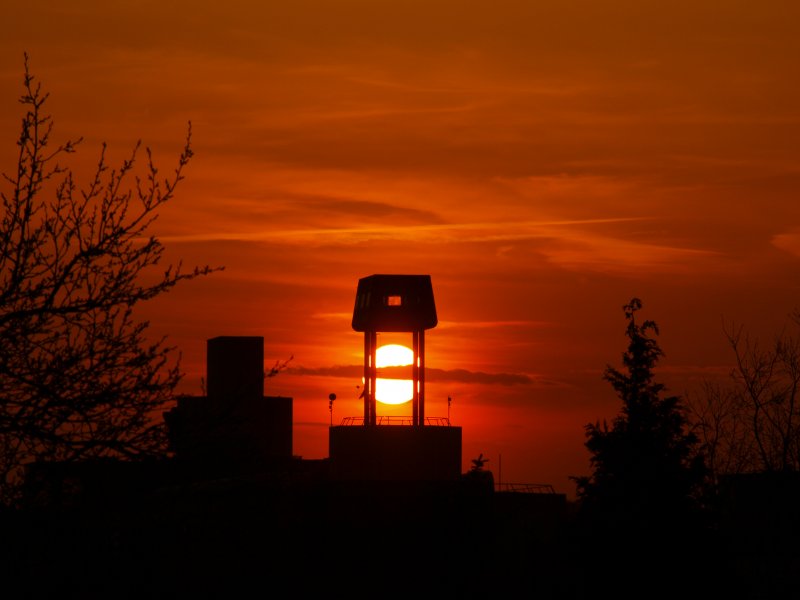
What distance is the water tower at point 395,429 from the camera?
48.6 meters

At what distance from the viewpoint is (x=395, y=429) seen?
164ft

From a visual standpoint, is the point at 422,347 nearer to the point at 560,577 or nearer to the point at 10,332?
the point at 560,577

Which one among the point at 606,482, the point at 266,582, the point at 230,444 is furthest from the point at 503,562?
the point at 230,444

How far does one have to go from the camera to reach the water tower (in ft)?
159

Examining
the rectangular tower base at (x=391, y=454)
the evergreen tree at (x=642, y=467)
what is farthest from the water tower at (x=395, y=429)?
the evergreen tree at (x=642, y=467)

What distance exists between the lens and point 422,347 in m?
48.2

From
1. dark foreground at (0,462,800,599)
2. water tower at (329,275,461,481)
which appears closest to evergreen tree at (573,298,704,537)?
dark foreground at (0,462,800,599)

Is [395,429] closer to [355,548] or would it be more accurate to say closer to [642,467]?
[355,548]

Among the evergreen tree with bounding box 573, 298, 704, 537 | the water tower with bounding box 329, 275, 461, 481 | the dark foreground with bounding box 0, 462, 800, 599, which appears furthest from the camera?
the water tower with bounding box 329, 275, 461, 481

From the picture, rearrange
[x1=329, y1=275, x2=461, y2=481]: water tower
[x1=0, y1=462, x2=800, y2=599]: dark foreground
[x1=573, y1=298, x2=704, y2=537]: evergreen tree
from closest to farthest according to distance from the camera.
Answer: [x1=0, y1=462, x2=800, y2=599]: dark foreground < [x1=573, y1=298, x2=704, y2=537]: evergreen tree < [x1=329, y1=275, x2=461, y2=481]: water tower

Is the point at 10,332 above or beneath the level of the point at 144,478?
above

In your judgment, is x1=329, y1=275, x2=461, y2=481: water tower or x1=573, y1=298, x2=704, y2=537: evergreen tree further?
x1=329, y1=275, x2=461, y2=481: water tower

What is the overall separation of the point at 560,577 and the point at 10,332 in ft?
85.5

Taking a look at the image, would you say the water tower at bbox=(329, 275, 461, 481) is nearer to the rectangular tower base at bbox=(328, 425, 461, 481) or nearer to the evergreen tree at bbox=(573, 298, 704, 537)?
the rectangular tower base at bbox=(328, 425, 461, 481)
